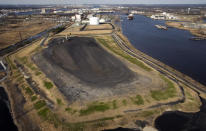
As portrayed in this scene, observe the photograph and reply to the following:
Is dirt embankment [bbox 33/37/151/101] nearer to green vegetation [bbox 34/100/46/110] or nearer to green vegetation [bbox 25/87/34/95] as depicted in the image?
green vegetation [bbox 34/100/46/110]

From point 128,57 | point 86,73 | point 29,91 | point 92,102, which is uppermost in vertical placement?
point 128,57

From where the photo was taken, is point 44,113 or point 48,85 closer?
point 44,113

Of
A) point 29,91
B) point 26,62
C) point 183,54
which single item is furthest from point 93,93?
point 183,54

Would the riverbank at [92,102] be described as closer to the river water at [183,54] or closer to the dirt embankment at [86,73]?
the dirt embankment at [86,73]

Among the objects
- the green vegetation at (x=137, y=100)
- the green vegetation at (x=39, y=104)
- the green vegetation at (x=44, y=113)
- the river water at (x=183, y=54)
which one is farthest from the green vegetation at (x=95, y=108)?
the river water at (x=183, y=54)

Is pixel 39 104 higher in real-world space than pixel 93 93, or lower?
lower

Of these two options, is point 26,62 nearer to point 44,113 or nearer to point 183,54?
point 44,113

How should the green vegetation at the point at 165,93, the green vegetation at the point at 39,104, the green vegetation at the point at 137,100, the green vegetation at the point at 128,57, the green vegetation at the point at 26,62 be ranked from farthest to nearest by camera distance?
1. the green vegetation at the point at 128,57
2. the green vegetation at the point at 26,62
3. the green vegetation at the point at 165,93
4. the green vegetation at the point at 137,100
5. the green vegetation at the point at 39,104
